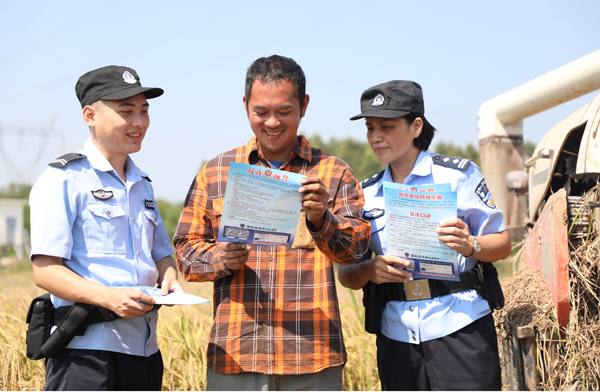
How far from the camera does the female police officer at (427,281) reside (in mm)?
2502

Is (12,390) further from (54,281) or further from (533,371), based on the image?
(533,371)

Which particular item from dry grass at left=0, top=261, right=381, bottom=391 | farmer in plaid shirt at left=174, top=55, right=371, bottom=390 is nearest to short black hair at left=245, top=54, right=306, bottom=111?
farmer in plaid shirt at left=174, top=55, right=371, bottom=390

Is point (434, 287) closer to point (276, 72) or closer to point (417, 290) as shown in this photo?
point (417, 290)

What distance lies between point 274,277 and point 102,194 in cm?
86

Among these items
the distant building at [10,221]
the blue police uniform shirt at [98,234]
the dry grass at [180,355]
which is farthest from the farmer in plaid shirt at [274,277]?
the distant building at [10,221]

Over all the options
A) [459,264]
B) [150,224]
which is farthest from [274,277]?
[459,264]

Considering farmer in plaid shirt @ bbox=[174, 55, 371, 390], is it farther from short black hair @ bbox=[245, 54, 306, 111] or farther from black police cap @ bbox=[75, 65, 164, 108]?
black police cap @ bbox=[75, 65, 164, 108]

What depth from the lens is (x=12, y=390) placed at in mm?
4043

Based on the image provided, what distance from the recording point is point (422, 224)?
2.43 metres

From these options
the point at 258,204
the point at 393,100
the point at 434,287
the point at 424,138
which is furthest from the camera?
the point at 424,138

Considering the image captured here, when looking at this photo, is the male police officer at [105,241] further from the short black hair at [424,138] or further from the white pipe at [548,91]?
the white pipe at [548,91]

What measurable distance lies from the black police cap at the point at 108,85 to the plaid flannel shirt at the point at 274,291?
576 millimetres

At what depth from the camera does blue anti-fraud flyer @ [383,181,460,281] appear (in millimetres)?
2402

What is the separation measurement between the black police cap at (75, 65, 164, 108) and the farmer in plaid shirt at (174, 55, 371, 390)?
533 millimetres
